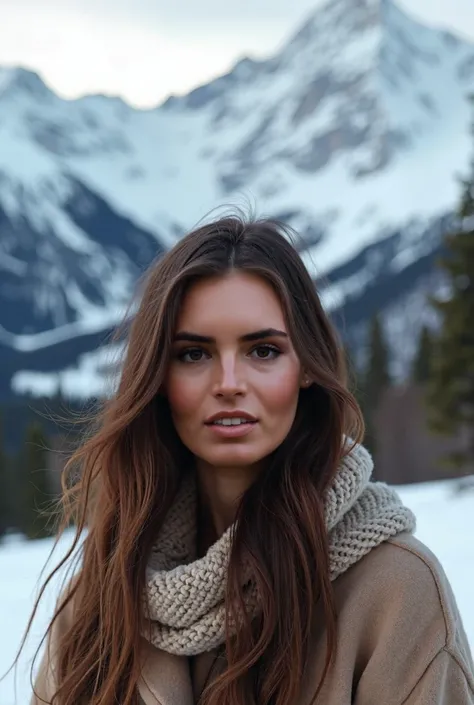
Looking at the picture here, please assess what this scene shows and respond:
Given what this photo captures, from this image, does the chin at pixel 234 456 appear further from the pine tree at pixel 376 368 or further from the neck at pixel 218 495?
the pine tree at pixel 376 368

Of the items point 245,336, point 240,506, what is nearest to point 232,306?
point 245,336

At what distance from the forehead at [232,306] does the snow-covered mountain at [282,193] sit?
91.0 m

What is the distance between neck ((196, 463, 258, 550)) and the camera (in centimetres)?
200

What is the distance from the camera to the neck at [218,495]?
6.56 feet

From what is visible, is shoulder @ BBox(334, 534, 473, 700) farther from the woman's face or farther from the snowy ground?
the snowy ground

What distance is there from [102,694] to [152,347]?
2.47 ft

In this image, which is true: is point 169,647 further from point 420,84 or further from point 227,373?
point 420,84

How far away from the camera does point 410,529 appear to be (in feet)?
5.88

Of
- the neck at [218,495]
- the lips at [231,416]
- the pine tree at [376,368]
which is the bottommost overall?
the neck at [218,495]

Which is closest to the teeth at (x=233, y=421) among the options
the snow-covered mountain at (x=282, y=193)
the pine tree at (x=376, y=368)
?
the pine tree at (x=376, y=368)

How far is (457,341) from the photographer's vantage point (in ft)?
46.3

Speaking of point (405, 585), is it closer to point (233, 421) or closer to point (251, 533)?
point (251, 533)

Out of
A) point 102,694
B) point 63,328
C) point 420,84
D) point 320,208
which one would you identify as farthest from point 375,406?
point 420,84

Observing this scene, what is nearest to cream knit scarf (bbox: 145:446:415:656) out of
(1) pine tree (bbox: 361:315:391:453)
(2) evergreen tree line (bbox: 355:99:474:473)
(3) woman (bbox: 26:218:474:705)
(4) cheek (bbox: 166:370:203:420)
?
(3) woman (bbox: 26:218:474:705)
